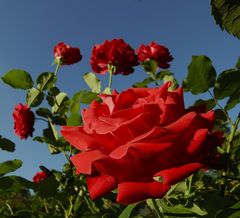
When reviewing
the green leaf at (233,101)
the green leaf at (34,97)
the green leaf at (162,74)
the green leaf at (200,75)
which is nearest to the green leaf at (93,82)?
the green leaf at (34,97)

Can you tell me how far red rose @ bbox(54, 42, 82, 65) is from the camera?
9.17ft

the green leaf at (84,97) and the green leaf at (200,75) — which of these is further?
the green leaf at (84,97)

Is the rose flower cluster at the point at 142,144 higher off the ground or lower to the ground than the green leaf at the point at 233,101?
lower

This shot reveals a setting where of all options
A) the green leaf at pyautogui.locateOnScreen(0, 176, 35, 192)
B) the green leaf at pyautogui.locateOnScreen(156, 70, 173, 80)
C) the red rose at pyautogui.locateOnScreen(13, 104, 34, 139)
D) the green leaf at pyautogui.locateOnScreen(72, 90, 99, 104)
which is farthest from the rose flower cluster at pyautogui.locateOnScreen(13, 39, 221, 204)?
the green leaf at pyautogui.locateOnScreen(156, 70, 173, 80)

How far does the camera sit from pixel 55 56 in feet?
9.25

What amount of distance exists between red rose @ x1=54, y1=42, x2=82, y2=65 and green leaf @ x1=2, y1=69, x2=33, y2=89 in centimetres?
74

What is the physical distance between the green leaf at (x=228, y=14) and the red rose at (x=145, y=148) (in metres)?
0.17

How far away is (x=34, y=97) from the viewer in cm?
207

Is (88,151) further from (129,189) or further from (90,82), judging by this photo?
(90,82)

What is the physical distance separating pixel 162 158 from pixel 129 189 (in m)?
0.08

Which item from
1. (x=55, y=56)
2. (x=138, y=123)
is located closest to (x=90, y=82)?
(x=55, y=56)

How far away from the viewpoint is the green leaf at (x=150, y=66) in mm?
2498

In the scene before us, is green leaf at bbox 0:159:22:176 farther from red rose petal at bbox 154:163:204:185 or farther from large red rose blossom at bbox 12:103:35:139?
red rose petal at bbox 154:163:204:185

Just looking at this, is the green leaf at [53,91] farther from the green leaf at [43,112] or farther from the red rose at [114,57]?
the red rose at [114,57]
